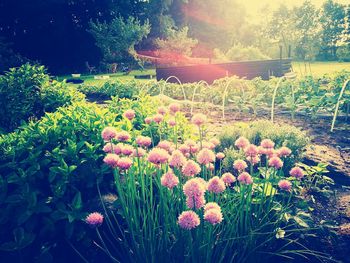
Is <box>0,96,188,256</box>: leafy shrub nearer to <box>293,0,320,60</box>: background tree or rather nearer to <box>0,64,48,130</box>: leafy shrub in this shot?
<box>0,64,48,130</box>: leafy shrub

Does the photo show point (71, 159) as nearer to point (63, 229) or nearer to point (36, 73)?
point (63, 229)

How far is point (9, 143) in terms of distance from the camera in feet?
8.09

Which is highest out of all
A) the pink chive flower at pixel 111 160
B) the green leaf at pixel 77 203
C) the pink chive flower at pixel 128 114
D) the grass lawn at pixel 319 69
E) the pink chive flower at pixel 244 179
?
the pink chive flower at pixel 128 114

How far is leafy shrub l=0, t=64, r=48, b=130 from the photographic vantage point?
14.0ft

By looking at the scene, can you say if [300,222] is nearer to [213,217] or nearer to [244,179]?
[244,179]

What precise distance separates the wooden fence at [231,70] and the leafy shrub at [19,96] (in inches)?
324

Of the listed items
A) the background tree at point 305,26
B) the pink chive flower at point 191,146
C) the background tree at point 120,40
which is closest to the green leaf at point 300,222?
the pink chive flower at point 191,146

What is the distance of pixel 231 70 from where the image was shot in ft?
40.3

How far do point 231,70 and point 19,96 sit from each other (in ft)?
30.6

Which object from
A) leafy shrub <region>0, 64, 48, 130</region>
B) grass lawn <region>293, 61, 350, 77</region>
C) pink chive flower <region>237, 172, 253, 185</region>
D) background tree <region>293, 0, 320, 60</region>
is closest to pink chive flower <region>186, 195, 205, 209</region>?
pink chive flower <region>237, 172, 253, 185</region>

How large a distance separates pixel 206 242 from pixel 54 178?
47.6 inches

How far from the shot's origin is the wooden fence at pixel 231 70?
1209cm

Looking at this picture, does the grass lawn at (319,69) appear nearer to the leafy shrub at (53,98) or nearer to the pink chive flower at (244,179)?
the leafy shrub at (53,98)

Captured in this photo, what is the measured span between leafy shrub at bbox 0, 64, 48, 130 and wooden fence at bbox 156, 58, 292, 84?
27.0 feet
